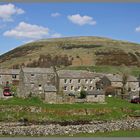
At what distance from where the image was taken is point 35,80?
4716cm

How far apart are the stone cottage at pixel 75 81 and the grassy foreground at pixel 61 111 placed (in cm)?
1384

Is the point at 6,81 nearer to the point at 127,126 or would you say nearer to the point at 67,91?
the point at 67,91

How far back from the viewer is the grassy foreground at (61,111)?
3133 cm

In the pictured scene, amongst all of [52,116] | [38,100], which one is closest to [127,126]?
[52,116]

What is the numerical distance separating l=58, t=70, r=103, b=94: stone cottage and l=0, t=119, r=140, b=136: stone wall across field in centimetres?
1975

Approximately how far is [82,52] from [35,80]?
65.5 metres

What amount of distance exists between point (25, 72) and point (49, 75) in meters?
2.93

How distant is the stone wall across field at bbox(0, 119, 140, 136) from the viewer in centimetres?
2536

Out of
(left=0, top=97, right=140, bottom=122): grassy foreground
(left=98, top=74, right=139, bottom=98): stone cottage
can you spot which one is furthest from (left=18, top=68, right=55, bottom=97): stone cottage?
(left=0, top=97, right=140, bottom=122): grassy foreground

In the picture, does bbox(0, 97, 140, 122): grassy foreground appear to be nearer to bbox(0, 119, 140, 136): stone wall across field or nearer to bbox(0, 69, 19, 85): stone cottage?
bbox(0, 119, 140, 136): stone wall across field

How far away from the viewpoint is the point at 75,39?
14238 centimetres

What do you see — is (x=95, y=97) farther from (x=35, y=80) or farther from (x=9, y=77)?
(x=9, y=77)

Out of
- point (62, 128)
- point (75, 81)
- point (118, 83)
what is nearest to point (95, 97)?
point (75, 81)

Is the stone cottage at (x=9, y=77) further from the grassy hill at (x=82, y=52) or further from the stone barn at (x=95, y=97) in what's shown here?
the grassy hill at (x=82, y=52)
